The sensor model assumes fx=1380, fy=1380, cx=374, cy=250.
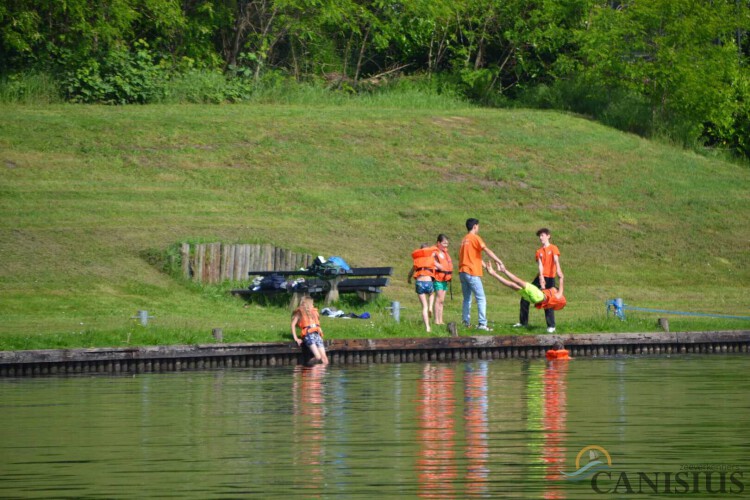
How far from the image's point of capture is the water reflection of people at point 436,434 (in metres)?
12.2

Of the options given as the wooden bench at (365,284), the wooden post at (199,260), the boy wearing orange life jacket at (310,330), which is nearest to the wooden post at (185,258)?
the wooden post at (199,260)

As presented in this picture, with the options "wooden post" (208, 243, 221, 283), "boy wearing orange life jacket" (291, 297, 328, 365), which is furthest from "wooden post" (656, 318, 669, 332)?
"wooden post" (208, 243, 221, 283)

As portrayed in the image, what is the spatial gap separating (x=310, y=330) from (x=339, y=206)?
59.1 feet

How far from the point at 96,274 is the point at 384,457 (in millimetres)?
18289

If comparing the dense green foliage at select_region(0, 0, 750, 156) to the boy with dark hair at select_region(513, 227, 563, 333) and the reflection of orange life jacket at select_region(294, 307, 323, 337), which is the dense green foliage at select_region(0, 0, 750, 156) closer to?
the boy with dark hair at select_region(513, 227, 563, 333)

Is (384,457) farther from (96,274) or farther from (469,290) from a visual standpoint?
(96,274)

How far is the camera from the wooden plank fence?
31.6 m

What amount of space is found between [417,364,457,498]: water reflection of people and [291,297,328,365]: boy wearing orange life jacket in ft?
6.30

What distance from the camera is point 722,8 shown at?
51.9m

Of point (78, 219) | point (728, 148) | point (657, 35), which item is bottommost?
point (78, 219)

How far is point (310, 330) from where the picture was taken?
23094 millimetres

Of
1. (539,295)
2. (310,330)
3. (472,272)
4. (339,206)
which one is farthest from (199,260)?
(339,206)

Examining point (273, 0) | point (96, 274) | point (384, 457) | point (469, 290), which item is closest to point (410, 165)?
point (273, 0)

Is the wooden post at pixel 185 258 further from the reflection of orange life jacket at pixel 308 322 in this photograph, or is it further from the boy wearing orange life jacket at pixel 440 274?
the reflection of orange life jacket at pixel 308 322
